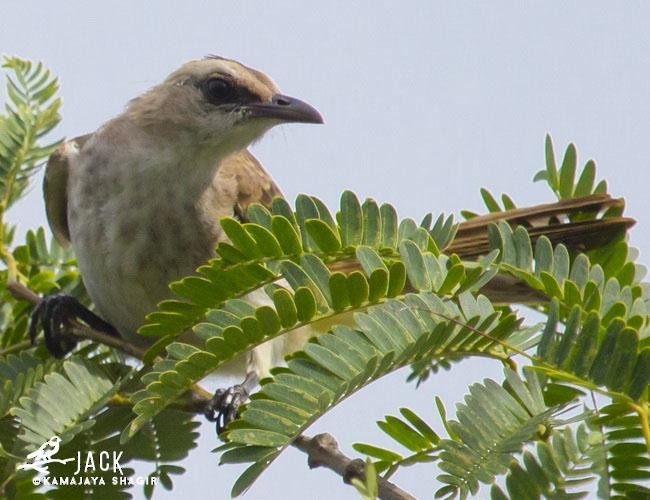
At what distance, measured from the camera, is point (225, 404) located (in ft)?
12.5

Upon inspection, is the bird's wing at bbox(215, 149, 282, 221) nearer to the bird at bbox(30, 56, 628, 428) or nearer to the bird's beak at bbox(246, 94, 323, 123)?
the bird at bbox(30, 56, 628, 428)

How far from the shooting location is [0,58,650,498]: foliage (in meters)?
2.17

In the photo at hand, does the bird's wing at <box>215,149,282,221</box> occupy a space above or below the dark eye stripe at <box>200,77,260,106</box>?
below

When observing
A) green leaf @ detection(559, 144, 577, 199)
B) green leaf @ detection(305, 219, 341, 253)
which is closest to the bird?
green leaf @ detection(559, 144, 577, 199)

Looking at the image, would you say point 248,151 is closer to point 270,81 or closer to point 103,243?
point 270,81

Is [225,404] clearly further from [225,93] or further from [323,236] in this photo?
[225,93]

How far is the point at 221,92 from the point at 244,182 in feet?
1.46

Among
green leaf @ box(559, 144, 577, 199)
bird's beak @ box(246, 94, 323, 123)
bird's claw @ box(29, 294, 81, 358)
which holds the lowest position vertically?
bird's claw @ box(29, 294, 81, 358)

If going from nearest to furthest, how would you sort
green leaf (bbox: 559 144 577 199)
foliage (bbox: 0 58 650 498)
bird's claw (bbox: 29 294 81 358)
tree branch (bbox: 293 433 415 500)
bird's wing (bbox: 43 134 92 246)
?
foliage (bbox: 0 58 650 498) → tree branch (bbox: 293 433 415 500) → green leaf (bbox: 559 144 577 199) → bird's claw (bbox: 29 294 81 358) → bird's wing (bbox: 43 134 92 246)

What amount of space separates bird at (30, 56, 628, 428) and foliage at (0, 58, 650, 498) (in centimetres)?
111

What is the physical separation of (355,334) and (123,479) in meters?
1.29

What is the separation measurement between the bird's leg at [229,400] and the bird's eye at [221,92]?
129 cm

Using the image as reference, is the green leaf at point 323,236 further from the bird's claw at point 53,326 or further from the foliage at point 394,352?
the bird's claw at point 53,326

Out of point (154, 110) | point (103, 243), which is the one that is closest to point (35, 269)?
point (103, 243)
